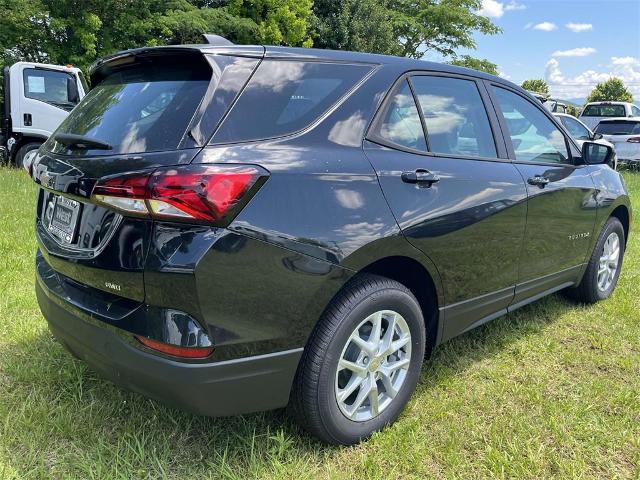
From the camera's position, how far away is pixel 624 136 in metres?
14.9

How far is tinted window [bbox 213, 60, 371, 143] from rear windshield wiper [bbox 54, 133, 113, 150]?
1.66 feet

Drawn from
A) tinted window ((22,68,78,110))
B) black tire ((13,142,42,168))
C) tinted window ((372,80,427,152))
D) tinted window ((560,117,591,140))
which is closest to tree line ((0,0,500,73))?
tinted window ((22,68,78,110))

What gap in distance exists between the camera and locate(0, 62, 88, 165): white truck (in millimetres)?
10680

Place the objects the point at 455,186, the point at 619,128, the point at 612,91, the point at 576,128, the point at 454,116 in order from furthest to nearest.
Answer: the point at 612,91, the point at 619,128, the point at 576,128, the point at 454,116, the point at 455,186

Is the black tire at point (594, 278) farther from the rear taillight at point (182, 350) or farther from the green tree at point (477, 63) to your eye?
the green tree at point (477, 63)

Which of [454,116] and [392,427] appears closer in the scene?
[392,427]

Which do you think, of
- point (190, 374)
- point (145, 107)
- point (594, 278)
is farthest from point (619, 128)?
point (190, 374)

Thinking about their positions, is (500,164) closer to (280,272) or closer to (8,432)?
(280,272)

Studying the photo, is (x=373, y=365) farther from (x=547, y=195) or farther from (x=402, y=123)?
(x=547, y=195)

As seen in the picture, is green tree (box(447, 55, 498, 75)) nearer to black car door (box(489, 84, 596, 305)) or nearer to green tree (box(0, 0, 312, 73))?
green tree (box(0, 0, 312, 73))

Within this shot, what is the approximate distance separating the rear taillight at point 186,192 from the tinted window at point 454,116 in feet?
3.77

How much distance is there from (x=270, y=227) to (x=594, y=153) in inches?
113

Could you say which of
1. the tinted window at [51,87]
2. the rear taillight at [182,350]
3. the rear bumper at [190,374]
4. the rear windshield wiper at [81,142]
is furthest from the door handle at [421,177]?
the tinted window at [51,87]

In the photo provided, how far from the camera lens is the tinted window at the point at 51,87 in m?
10.8
